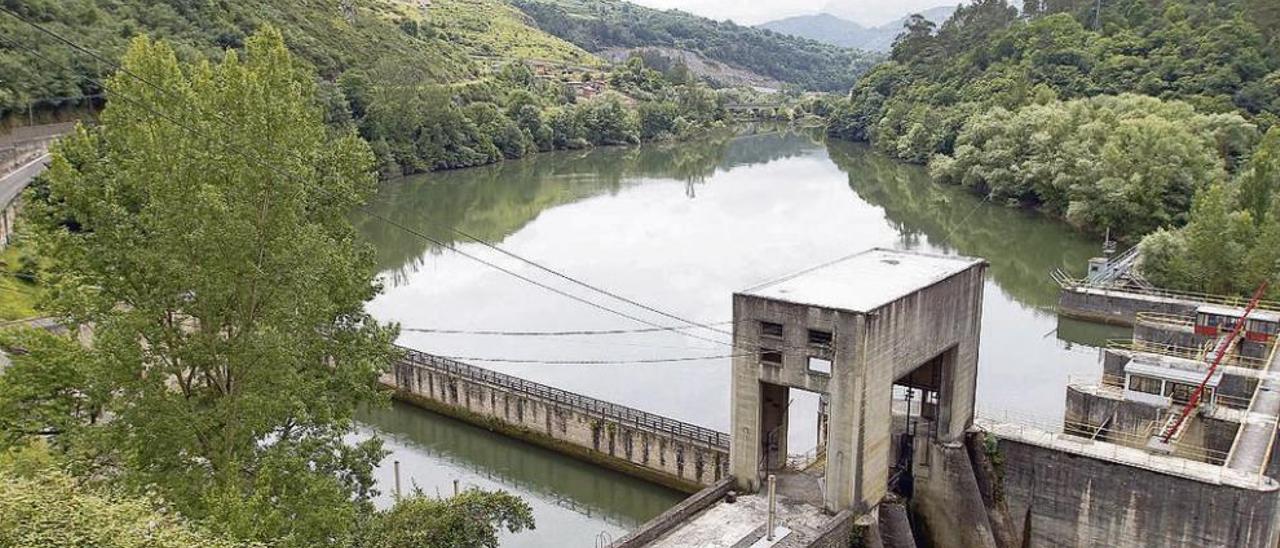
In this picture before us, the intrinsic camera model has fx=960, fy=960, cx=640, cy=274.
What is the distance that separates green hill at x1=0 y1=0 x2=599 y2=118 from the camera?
5003 centimetres

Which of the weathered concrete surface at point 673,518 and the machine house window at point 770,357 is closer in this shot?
the weathered concrete surface at point 673,518

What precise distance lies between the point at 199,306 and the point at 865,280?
1184 cm

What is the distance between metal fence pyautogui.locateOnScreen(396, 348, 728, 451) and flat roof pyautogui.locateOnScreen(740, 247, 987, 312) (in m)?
5.59

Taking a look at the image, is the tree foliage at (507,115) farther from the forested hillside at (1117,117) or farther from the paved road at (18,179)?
the paved road at (18,179)

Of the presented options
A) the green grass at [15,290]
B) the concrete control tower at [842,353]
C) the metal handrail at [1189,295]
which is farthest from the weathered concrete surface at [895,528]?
the green grass at [15,290]

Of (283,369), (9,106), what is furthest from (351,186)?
(9,106)

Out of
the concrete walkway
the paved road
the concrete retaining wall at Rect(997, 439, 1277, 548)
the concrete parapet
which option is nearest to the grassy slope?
the paved road

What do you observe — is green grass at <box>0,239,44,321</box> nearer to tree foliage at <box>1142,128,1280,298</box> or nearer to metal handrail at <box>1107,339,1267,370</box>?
metal handrail at <box>1107,339,1267,370</box>

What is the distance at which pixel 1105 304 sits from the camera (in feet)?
125

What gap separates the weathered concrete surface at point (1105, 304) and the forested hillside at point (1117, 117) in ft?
6.35

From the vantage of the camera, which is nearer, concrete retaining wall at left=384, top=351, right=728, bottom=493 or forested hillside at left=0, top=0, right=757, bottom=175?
concrete retaining wall at left=384, top=351, right=728, bottom=493

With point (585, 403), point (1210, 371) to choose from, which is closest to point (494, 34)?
point (585, 403)

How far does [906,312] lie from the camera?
17.4 m

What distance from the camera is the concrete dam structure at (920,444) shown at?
1677 centimetres
